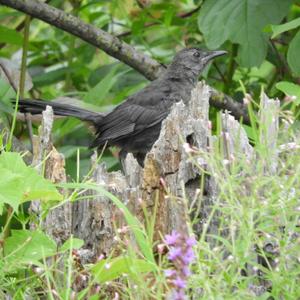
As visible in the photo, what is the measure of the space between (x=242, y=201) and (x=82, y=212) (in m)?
1.30

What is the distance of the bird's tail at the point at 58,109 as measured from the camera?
6.21m

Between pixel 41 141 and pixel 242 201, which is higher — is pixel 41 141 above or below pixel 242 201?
above

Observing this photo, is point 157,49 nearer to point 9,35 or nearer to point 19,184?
point 9,35

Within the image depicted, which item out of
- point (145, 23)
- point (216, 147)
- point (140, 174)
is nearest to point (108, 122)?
point (145, 23)

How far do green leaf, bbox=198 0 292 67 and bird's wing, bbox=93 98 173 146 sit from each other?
4.14 ft

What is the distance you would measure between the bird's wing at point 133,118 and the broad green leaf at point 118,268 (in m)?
3.55

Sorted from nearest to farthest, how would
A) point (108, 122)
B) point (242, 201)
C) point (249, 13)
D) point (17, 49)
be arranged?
point (242, 201)
point (249, 13)
point (108, 122)
point (17, 49)

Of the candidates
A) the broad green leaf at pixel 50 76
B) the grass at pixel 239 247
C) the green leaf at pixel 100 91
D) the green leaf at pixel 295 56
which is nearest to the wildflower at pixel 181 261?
the grass at pixel 239 247

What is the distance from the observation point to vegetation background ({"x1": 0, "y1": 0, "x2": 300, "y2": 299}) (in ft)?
10.6

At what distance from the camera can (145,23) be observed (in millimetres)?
7051

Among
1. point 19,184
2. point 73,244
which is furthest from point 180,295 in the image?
point 19,184

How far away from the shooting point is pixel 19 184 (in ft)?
11.5

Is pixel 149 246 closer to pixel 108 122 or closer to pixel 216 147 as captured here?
pixel 216 147

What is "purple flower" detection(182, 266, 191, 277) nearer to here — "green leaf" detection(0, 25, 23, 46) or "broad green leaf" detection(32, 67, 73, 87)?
"green leaf" detection(0, 25, 23, 46)
